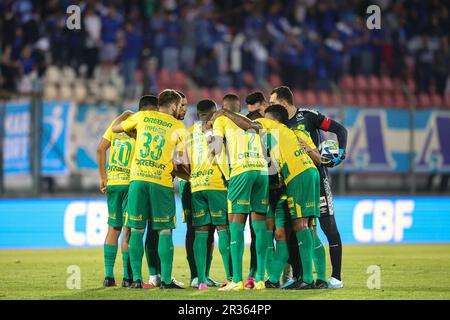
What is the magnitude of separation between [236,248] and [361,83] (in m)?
13.9

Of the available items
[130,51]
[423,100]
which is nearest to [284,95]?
[130,51]

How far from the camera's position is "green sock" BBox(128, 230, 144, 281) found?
403 inches

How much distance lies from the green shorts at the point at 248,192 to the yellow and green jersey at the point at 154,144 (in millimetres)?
733

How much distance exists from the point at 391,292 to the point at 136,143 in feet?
10.2

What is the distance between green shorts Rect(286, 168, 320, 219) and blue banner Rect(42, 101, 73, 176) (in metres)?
8.06

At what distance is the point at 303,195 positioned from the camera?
1024cm

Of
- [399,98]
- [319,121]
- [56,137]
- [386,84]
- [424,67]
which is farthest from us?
[424,67]

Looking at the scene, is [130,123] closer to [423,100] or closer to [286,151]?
[286,151]

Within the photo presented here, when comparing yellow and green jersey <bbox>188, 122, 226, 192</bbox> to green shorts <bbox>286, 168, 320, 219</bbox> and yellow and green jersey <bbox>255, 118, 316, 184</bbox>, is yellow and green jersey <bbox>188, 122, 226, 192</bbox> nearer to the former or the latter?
yellow and green jersey <bbox>255, 118, 316, 184</bbox>

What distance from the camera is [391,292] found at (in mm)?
10039

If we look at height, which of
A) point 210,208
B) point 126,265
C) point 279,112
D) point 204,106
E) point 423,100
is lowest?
point 126,265

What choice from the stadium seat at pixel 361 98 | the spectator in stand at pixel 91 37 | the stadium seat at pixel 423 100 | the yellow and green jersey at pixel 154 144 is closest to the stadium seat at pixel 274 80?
the stadium seat at pixel 361 98
